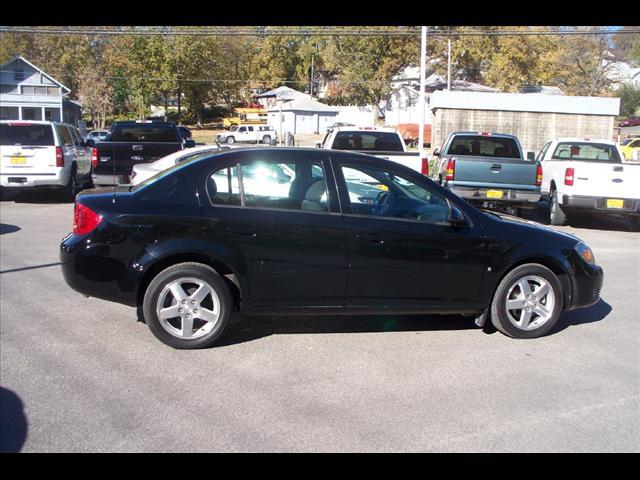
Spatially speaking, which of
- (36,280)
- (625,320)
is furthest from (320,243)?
(36,280)

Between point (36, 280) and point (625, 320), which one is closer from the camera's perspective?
point (625, 320)

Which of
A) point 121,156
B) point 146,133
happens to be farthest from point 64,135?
point 121,156

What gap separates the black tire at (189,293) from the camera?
18.2 ft

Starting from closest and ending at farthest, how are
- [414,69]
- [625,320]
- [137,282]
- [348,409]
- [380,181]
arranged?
[348,409]
[137,282]
[380,181]
[625,320]
[414,69]

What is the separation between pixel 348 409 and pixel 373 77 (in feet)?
165

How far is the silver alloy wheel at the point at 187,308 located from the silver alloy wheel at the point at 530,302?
2.68 meters

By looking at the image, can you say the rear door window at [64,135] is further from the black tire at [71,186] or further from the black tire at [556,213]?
the black tire at [556,213]

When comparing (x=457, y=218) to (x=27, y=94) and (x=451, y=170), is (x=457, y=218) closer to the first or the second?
(x=451, y=170)

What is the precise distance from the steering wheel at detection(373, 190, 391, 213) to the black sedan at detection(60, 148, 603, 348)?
0.04ft

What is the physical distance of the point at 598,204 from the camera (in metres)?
12.9

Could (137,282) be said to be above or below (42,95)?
below

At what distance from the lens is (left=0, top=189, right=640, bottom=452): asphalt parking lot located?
13.5 ft

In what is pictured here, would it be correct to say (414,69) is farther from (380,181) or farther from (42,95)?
(380,181)

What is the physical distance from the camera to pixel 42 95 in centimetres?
5097
